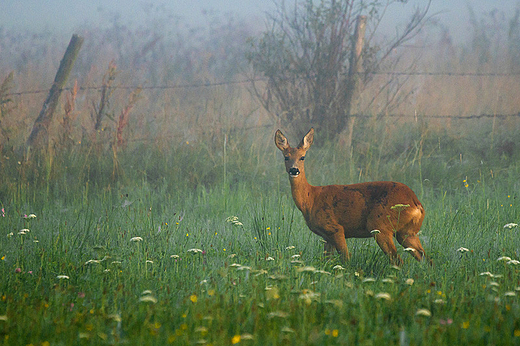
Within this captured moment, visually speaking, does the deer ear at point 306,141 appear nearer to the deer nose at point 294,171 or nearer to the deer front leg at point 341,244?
the deer nose at point 294,171

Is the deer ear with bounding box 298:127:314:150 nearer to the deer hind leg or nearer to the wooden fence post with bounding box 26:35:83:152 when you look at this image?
the deer hind leg

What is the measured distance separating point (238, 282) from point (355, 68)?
5796mm

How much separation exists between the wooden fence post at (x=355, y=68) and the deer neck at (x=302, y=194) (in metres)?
4.11

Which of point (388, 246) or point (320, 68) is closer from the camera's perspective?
point (388, 246)

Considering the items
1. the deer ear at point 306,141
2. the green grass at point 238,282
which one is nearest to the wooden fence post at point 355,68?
the green grass at point 238,282

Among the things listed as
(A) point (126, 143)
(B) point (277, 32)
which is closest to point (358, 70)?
(B) point (277, 32)

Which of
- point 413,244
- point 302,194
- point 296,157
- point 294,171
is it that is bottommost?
point 413,244

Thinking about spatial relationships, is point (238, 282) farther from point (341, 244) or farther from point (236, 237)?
point (236, 237)

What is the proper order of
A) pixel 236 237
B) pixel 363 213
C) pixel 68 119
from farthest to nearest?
pixel 68 119
pixel 236 237
pixel 363 213

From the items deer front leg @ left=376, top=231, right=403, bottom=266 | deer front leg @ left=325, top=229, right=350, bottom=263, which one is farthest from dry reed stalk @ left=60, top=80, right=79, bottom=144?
deer front leg @ left=376, top=231, right=403, bottom=266

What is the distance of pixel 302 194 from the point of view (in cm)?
482

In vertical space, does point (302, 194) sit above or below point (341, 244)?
above

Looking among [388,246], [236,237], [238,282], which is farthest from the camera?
[236,237]

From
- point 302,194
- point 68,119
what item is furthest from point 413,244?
point 68,119
